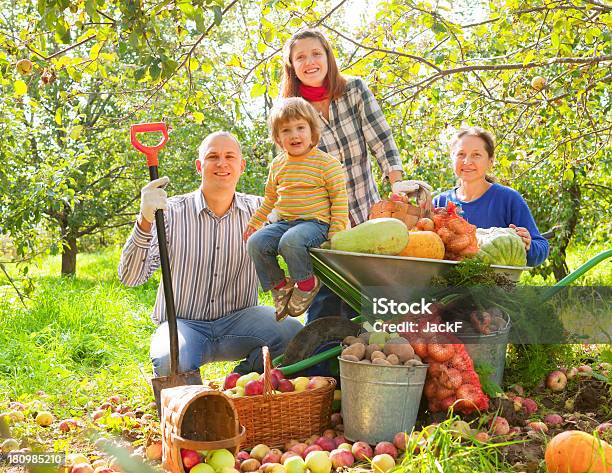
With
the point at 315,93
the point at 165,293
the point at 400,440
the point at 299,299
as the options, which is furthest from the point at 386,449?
the point at 315,93

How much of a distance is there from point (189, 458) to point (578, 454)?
46.1 inches

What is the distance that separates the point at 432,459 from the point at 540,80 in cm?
300

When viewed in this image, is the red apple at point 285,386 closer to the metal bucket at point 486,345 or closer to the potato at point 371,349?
the potato at point 371,349

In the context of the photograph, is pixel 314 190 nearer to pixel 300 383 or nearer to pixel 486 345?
pixel 300 383

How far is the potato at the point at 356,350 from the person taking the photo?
2.56m

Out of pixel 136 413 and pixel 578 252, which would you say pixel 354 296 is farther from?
pixel 578 252

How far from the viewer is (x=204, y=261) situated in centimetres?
335

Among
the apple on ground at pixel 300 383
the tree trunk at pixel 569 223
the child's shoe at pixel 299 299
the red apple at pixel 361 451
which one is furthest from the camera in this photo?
the tree trunk at pixel 569 223

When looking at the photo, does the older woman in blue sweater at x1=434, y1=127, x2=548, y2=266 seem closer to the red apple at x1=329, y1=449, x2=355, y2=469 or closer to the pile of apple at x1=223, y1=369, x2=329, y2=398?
the pile of apple at x1=223, y1=369, x2=329, y2=398

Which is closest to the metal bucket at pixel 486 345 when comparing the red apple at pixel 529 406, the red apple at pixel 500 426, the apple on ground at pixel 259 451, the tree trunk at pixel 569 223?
the red apple at pixel 529 406

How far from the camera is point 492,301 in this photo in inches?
106

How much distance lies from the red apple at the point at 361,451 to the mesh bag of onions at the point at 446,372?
32 centimetres

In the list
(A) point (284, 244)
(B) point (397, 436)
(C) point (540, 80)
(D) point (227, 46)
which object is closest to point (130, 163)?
(D) point (227, 46)

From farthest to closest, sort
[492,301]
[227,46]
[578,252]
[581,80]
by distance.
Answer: [227,46], [578,252], [581,80], [492,301]
